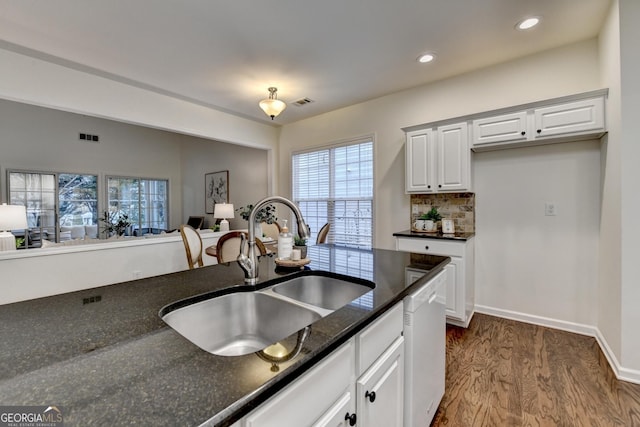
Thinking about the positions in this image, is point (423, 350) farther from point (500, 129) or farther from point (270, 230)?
point (270, 230)

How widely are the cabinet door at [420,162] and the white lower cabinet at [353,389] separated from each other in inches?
93.2

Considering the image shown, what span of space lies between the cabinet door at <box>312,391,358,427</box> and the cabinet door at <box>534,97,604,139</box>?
2.92 m

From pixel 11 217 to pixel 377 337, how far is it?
4.33m

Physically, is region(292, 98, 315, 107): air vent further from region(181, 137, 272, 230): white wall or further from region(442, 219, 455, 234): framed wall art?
region(442, 219, 455, 234): framed wall art

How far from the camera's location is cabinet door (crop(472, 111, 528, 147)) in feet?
8.93

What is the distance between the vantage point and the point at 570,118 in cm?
250

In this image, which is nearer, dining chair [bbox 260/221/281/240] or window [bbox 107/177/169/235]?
dining chair [bbox 260/221/281/240]

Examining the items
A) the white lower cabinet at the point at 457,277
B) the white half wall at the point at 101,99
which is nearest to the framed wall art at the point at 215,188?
the white half wall at the point at 101,99

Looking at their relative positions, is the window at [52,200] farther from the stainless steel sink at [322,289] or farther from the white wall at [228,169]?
the stainless steel sink at [322,289]

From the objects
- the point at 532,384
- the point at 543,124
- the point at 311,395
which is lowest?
the point at 532,384

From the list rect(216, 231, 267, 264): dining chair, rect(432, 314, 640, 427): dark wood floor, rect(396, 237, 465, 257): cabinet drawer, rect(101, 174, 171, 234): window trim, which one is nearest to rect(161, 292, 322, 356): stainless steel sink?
rect(432, 314, 640, 427): dark wood floor

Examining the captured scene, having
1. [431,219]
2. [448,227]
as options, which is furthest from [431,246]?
[431,219]

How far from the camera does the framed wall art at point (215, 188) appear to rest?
6.57 m

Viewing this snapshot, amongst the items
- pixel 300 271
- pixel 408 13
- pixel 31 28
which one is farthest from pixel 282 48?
pixel 300 271
